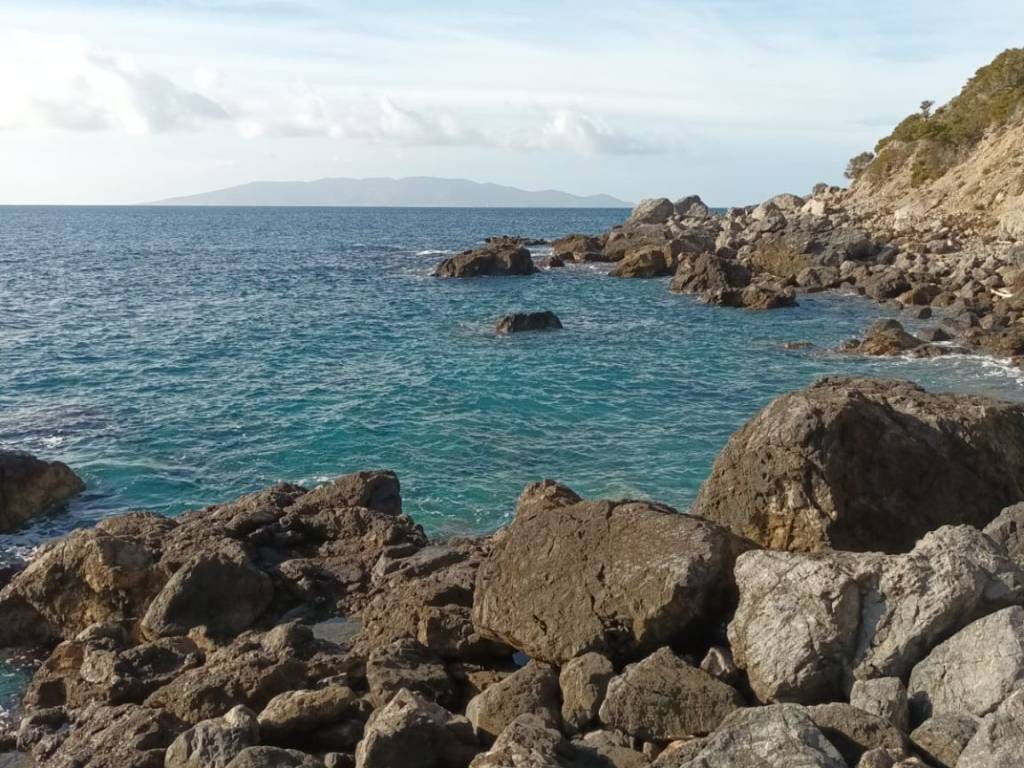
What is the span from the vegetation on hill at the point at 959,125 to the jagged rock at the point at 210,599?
7825 centimetres

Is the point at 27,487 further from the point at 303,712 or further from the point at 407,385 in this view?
the point at 407,385

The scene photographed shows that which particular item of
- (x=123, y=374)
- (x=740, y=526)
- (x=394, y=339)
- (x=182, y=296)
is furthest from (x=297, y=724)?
(x=182, y=296)

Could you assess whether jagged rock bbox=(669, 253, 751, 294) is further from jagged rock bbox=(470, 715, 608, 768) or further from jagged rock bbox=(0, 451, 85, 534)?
jagged rock bbox=(470, 715, 608, 768)

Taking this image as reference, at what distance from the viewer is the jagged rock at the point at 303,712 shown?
1038 cm

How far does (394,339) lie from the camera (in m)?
44.9

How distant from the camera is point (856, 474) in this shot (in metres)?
12.5

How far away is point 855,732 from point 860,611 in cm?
168

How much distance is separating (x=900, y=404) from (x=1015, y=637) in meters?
5.79

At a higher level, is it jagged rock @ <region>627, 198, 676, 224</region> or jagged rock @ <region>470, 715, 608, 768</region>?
jagged rock @ <region>627, 198, 676, 224</region>

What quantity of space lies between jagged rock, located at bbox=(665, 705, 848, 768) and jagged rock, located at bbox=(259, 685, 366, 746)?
4.23 m

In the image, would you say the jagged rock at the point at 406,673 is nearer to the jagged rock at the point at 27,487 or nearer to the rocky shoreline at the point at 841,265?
the jagged rock at the point at 27,487

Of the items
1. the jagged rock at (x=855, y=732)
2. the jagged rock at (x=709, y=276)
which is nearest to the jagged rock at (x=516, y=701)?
the jagged rock at (x=855, y=732)

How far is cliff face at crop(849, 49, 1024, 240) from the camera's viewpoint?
6656 centimetres

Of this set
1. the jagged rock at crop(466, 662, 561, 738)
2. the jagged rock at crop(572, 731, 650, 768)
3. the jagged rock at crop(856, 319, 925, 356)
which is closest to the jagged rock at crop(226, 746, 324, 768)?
the jagged rock at crop(466, 662, 561, 738)
